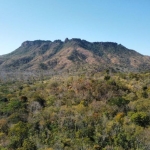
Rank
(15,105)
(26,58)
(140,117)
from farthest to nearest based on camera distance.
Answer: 1. (26,58)
2. (15,105)
3. (140,117)

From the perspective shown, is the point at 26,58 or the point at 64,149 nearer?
the point at 64,149

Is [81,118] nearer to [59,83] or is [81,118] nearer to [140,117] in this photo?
[140,117]

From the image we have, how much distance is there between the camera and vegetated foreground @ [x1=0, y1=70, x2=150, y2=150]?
1308 inches

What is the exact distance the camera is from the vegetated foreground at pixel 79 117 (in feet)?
109

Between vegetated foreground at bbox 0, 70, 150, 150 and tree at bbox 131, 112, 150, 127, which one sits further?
tree at bbox 131, 112, 150, 127

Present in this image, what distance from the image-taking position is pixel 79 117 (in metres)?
40.1

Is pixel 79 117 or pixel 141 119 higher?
pixel 141 119

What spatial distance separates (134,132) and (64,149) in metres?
11.3

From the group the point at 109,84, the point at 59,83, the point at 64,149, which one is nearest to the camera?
the point at 64,149

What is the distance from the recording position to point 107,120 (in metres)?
38.8

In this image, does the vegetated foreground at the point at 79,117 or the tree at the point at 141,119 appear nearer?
the vegetated foreground at the point at 79,117

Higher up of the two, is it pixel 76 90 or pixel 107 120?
pixel 76 90

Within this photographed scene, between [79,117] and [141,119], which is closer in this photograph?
[141,119]

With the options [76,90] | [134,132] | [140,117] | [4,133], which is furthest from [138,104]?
[4,133]
